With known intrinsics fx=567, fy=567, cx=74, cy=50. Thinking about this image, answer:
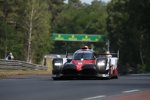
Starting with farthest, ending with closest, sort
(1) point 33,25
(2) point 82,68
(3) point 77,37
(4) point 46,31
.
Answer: (3) point 77,37
(4) point 46,31
(1) point 33,25
(2) point 82,68

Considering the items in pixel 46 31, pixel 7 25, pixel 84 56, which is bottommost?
pixel 84 56

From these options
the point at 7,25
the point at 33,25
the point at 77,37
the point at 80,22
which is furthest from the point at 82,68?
the point at 80,22

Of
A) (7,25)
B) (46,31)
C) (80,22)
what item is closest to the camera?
(7,25)

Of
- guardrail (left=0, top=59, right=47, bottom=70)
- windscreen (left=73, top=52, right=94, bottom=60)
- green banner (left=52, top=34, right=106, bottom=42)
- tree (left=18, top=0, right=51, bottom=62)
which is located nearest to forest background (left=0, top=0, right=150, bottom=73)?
tree (left=18, top=0, right=51, bottom=62)

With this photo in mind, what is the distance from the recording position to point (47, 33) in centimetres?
8231

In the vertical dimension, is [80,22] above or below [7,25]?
above

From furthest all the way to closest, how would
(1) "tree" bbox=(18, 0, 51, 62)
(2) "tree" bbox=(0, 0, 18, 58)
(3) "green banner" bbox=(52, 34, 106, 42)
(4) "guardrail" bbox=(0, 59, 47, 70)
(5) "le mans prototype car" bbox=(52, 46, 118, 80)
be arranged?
1. (3) "green banner" bbox=(52, 34, 106, 42)
2. (1) "tree" bbox=(18, 0, 51, 62)
3. (2) "tree" bbox=(0, 0, 18, 58)
4. (4) "guardrail" bbox=(0, 59, 47, 70)
5. (5) "le mans prototype car" bbox=(52, 46, 118, 80)

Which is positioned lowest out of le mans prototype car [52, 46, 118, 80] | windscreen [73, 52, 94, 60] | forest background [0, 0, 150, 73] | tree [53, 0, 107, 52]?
le mans prototype car [52, 46, 118, 80]

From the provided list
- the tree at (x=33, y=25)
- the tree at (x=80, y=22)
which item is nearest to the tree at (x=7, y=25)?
the tree at (x=33, y=25)

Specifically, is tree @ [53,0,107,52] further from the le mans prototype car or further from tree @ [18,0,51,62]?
the le mans prototype car

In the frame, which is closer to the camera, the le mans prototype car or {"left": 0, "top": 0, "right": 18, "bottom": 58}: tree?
the le mans prototype car

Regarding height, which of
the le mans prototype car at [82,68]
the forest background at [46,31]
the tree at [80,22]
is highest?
the tree at [80,22]

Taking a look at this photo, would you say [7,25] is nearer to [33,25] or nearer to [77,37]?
[33,25]

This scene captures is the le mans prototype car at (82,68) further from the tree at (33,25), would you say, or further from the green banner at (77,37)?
the green banner at (77,37)
